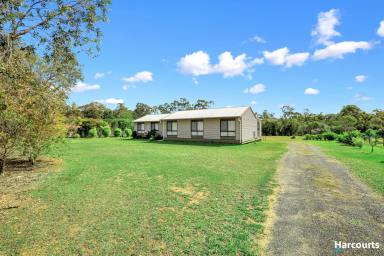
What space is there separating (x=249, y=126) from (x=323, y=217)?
781 inches

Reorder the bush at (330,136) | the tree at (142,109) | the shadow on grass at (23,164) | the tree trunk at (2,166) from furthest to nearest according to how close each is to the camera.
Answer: the tree at (142,109) → the bush at (330,136) → the shadow on grass at (23,164) → the tree trunk at (2,166)

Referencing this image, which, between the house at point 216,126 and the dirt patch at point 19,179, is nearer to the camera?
the dirt patch at point 19,179

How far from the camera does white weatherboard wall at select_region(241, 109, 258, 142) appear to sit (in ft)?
72.8

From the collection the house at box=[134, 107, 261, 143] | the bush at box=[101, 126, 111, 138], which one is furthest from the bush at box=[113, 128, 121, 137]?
the house at box=[134, 107, 261, 143]

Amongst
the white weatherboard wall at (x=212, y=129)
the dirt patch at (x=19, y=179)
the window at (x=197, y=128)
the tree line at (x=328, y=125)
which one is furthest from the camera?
the tree line at (x=328, y=125)

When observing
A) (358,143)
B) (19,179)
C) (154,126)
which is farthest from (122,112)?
(19,179)

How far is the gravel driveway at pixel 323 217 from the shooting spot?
358 cm

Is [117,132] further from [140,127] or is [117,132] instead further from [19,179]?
[19,179]

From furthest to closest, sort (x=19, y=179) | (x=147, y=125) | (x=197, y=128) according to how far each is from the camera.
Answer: (x=147, y=125), (x=197, y=128), (x=19, y=179)

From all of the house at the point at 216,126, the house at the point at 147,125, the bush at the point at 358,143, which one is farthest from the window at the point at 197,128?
the bush at the point at 358,143

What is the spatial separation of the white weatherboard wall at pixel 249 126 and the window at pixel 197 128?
4.42m

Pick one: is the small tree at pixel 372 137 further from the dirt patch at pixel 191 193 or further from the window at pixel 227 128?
the dirt patch at pixel 191 193

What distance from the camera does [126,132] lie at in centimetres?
3522

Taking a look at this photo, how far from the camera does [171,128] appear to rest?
27.0 meters
